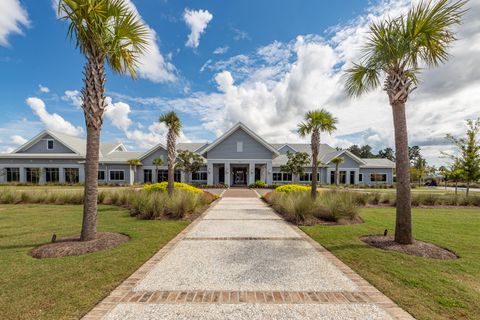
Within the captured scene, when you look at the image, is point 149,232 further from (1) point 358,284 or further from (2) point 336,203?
(2) point 336,203

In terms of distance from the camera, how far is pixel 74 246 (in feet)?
18.3

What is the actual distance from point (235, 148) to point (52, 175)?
26153 mm

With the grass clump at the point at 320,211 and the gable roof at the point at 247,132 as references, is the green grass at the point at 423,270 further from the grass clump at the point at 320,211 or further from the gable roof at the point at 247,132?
the gable roof at the point at 247,132

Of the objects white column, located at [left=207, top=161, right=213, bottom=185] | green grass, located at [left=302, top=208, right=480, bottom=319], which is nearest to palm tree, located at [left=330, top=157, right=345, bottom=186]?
white column, located at [left=207, top=161, right=213, bottom=185]

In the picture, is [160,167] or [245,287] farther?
[160,167]

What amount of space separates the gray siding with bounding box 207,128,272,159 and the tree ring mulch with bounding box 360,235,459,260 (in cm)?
2176

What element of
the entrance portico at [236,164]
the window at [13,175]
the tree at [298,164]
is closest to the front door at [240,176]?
the entrance portico at [236,164]

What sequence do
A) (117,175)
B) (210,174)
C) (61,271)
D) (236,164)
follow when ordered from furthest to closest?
(117,175)
(236,164)
(210,174)
(61,271)

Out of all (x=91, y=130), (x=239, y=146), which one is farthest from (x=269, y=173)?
(x=91, y=130)

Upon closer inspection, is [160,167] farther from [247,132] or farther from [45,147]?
[45,147]

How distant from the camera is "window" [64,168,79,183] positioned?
31219 mm

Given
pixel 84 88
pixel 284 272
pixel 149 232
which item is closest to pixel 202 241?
pixel 149 232

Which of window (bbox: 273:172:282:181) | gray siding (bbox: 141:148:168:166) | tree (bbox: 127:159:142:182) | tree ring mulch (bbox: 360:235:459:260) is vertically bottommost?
tree ring mulch (bbox: 360:235:459:260)

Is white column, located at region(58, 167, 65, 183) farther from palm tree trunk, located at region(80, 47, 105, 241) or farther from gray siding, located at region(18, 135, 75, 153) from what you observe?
palm tree trunk, located at region(80, 47, 105, 241)
